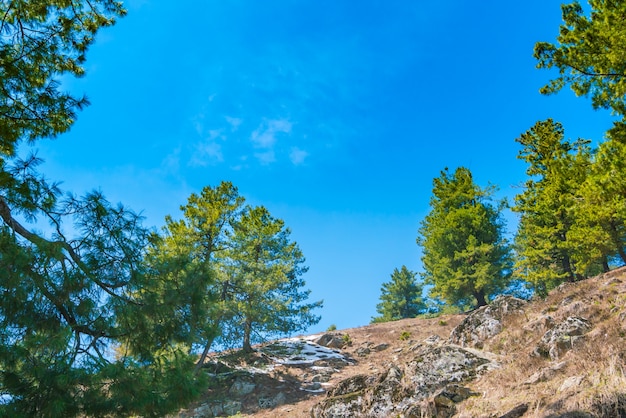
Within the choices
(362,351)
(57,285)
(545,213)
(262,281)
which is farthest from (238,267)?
(545,213)

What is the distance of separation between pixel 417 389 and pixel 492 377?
5.44ft

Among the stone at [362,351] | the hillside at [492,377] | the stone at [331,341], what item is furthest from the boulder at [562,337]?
the stone at [331,341]

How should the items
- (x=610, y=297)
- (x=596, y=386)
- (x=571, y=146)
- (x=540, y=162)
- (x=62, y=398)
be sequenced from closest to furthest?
(x=62, y=398) < (x=596, y=386) < (x=610, y=297) < (x=571, y=146) < (x=540, y=162)

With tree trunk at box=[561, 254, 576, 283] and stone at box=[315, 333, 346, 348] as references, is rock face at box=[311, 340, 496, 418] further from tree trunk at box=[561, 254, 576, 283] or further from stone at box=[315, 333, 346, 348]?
tree trunk at box=[561, 254, 576, 283]

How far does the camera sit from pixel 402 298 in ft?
136

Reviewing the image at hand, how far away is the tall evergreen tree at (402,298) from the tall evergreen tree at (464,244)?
53.5ft

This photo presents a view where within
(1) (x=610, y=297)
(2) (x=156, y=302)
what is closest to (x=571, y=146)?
(1) (x=610, y=297)

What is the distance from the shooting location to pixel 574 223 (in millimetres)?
19750

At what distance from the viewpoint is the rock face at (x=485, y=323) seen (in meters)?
12.0

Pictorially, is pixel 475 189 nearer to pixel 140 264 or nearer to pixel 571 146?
pixel 571 146

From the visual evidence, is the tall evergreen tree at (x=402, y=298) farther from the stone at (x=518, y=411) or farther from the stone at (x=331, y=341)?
the stone at (x=518, y=411)

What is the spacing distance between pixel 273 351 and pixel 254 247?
5670 millimetres

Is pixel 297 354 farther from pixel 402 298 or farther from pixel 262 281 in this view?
pixel 402 298

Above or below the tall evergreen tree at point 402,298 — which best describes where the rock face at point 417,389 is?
below
